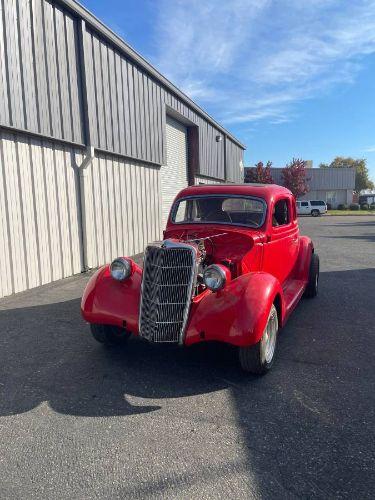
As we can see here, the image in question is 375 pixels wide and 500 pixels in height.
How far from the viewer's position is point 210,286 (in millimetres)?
3686

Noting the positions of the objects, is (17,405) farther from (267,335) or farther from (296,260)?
(296,260)

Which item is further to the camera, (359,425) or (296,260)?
(296,260)

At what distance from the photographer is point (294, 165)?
49.1m

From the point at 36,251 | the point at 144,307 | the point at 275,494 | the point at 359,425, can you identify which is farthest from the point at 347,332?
the point at 36,251

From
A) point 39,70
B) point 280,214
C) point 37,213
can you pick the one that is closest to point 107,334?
point 280,214

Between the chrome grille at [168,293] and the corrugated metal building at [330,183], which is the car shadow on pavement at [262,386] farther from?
the corrugated metal building at [330,183]

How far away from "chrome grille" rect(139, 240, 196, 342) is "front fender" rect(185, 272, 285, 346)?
0.14 meters

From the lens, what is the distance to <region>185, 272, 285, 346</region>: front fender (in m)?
3.43

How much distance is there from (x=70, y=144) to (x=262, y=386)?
6.71 metres

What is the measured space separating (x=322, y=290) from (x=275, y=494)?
5.52m

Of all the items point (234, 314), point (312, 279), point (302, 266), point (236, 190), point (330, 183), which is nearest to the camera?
point (234, 314)

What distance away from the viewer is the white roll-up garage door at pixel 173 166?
14.1 m

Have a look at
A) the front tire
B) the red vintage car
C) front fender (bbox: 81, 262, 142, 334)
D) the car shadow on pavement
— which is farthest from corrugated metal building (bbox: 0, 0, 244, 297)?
the front tire

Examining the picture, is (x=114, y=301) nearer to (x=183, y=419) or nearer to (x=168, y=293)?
(x=168, y=293)
